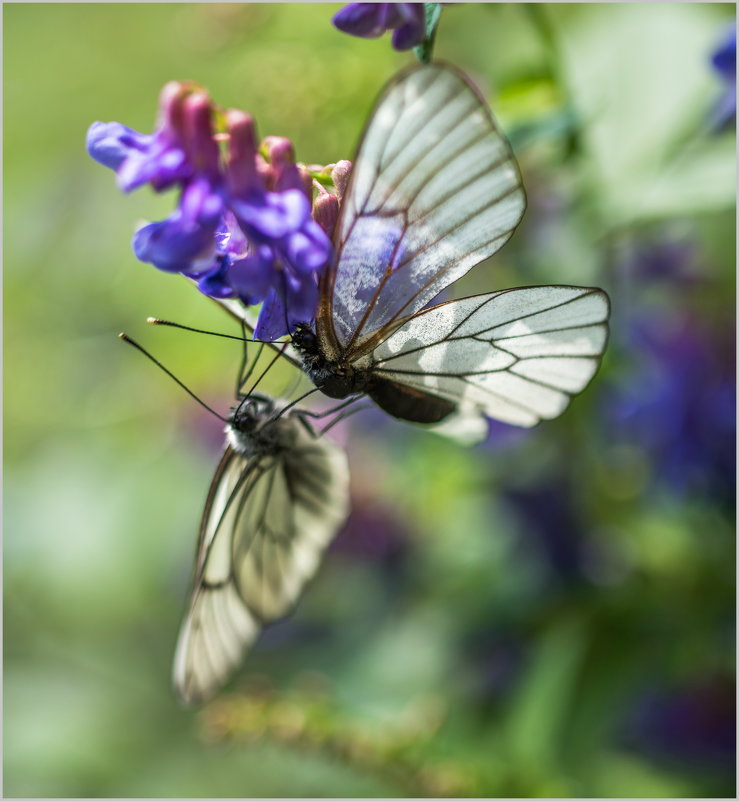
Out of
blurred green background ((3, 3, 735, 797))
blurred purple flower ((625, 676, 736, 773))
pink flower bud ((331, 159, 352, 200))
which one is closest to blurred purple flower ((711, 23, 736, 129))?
blurred green background ((3, 3, 735, 797))

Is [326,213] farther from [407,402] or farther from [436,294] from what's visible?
[407,402]

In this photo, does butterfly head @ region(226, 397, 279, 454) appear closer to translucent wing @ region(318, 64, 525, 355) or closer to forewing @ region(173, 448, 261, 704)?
forewing @ region(173, 448, 261, 704)

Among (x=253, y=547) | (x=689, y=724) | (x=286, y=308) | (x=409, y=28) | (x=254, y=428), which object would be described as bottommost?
(x=689, y=724)

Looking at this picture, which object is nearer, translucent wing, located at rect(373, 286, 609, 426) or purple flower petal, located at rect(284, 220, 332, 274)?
purple flower petal, located at rect(284, 220, 332, 274)

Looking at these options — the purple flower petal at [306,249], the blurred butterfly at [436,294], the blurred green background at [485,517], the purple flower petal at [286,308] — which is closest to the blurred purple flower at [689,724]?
the blurred green background at [485,517]

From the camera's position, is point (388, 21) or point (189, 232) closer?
point (189, 232)

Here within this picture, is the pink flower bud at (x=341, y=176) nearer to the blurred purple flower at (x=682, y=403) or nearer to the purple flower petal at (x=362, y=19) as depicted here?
the purple flower petal at (x=362, y=19)

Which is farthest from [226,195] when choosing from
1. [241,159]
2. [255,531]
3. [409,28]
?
[255,531]
